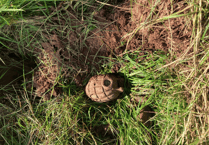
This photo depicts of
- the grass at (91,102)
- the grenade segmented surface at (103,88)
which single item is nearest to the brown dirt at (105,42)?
the grass at (91,102)

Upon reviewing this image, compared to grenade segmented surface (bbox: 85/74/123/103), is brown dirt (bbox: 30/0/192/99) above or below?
above

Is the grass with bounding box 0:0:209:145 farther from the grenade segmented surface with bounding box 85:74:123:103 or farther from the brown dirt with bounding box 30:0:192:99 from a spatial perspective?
the grenade segmented surface with bounding box 85:74:123:103

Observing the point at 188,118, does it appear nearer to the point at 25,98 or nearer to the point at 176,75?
the point at 176,75

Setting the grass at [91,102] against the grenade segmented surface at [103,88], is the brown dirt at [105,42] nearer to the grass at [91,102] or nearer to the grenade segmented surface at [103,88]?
the grass at [91,102]

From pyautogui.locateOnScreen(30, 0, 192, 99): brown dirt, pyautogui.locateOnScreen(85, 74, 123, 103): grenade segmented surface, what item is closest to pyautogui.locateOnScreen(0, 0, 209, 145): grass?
pyautogui.locateOnScreen(30, 0, 192, 99): brown dirt

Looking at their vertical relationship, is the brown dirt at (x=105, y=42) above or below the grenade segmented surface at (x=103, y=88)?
above

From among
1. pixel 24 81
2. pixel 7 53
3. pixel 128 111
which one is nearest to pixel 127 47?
pixel 128 111
